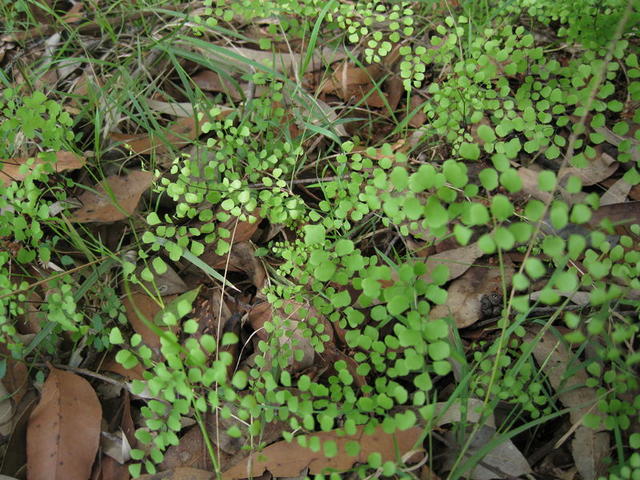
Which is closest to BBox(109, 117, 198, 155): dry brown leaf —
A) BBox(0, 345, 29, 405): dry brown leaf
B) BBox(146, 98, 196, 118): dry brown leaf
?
BBox(146, 98, 196, 118): dry brown leaf

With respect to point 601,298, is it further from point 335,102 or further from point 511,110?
point 335,102

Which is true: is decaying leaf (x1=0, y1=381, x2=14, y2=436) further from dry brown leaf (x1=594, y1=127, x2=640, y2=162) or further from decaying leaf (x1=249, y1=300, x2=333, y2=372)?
dry brown leaf (x1=594, y1=127, x2=640, y2=162)

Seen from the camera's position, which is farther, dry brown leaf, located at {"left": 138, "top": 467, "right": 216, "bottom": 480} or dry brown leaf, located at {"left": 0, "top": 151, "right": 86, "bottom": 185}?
dry brown leaf, located at {"left": 0, "top": 151, "right": 86, "bottom": 185}

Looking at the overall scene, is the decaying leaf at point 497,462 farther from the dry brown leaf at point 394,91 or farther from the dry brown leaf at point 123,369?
the dry brown leaf at point 394,91

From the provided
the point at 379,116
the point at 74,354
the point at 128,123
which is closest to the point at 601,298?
the point at 379,116

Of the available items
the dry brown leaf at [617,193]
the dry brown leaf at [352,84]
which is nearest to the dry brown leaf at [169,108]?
the dry brown leaf at [352,84]

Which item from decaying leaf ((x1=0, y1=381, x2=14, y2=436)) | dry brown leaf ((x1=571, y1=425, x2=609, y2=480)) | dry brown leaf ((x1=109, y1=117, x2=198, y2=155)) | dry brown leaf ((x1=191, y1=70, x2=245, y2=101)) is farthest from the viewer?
dry brown leaf ((x1=191, y1=70, x2=245, y2=101))
